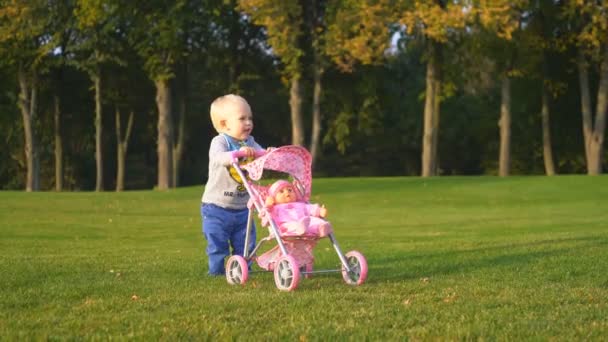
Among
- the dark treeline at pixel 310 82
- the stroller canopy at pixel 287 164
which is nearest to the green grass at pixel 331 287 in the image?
the stroller canopy at pixel 287 164

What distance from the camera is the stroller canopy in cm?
951

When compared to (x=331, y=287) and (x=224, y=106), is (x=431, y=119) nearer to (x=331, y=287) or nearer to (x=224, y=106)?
(x=224, y=106)

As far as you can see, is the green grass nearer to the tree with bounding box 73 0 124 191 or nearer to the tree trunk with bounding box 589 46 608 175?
the tree trunk with bounding box 589 46 608 175

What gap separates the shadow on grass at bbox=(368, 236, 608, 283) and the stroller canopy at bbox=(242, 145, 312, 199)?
114cm

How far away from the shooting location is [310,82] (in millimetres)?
47000

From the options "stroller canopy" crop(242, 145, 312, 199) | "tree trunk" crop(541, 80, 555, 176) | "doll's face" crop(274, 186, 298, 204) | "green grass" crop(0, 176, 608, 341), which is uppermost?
"tree trunk" crop(541, 80, 555, 176)

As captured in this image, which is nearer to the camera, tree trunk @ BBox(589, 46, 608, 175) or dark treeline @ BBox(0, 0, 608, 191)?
dark treeline @ BBox(0, 0, 608, 191)

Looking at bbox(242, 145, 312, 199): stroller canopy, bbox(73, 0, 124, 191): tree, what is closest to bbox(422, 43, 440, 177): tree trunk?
bbox(73, 0, 124, 191): tree

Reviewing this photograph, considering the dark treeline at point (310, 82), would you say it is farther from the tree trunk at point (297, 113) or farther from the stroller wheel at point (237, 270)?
the stroller wheel at point (237, 270)

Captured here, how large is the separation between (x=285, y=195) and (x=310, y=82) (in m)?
37.6

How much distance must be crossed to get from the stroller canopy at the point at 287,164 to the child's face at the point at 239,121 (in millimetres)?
539

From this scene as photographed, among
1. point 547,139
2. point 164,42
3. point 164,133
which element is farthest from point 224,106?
point 547,139

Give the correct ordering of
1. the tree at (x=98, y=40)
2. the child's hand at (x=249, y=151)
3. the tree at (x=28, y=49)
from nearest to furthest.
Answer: the child's hand at (x=249, y=151) → the tree at (x=98, y=40) → the tree at (x=28, y=49)

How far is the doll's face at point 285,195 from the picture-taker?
957 centimetres
